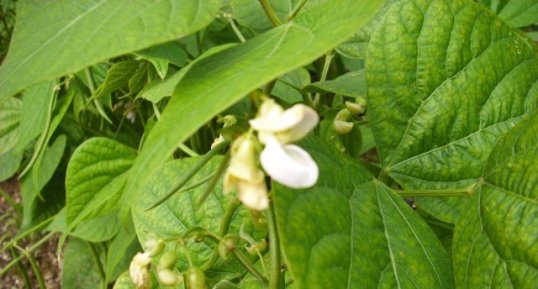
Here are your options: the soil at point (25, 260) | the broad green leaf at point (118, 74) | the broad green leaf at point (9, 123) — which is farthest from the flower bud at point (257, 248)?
the soil at point (25, 260)

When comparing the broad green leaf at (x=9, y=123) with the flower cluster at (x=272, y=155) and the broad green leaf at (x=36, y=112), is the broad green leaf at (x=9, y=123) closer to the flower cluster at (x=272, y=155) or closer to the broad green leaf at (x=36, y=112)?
the broad green leaf at (x=36, y=112)

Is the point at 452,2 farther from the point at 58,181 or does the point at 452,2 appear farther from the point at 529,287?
the point at 58,181

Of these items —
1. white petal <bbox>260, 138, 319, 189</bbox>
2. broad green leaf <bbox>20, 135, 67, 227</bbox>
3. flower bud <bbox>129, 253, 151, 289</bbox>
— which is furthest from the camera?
broad green leaf <bbox>20, 135, 67, 227</bbox>

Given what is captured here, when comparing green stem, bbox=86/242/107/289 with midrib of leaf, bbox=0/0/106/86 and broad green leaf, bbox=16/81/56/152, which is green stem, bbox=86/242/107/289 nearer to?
broad green leaf, bbox=16/81/56/152

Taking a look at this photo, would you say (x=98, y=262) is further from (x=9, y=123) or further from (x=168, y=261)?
(x=168, y=261)

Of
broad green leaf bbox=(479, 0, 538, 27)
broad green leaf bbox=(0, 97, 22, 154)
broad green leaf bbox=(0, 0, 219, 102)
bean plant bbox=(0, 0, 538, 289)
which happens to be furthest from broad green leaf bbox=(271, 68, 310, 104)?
broad green leaf bbox=(0, 97, 22, 154)

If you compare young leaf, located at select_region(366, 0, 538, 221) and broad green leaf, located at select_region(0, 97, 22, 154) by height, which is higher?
young leaf, located at select_region(366, 0, 538, 221)

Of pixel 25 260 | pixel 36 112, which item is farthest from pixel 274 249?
pixel 25 260
